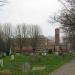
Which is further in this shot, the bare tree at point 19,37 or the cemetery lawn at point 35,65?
the bare tree at point 19,37

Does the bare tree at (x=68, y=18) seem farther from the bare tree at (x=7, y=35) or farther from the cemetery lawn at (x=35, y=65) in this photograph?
the bare tree at (x=7, y=35)

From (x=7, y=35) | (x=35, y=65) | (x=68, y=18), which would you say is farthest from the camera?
Answer: (x=7, y=35)

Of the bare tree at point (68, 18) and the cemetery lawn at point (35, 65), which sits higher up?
the bare tree at point (68, 18)

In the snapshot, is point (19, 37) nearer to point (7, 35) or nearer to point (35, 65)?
point (7, 35)

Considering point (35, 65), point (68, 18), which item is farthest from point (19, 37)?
point (68, 18)

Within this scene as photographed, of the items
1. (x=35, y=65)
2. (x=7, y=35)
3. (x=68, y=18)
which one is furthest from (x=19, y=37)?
(x=68, y=18)

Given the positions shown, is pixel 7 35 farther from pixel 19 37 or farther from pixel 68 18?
pixel 68 18

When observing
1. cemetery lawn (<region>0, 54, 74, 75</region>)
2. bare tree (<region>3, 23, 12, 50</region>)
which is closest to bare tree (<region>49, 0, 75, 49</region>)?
cemetery lawn (<region>0, 54, 74, 75</region>)

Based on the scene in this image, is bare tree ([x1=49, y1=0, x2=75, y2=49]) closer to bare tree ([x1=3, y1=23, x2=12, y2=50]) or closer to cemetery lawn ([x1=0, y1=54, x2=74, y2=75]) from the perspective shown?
cemetery lawn ([x1=0, y1=54, x2=74, y2=75])

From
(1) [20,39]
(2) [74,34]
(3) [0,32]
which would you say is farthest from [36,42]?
(2) [74,34]

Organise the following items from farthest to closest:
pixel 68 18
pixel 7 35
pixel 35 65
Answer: pixel 7 35, pixel 35 65, pixel 68 18

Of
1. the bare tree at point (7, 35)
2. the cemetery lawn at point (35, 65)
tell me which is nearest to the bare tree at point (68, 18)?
the cemetery lawn at point (35, 65)

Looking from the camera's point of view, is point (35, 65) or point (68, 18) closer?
point (68, 18)

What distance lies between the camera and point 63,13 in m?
23.7
